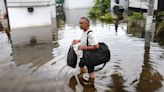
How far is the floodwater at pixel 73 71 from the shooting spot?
5.99 meters

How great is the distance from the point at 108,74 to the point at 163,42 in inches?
189

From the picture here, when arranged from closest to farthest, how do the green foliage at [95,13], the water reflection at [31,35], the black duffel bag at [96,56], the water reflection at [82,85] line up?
the black duffel bag at [96,56], the water reflection at [82,85], the water reflection at [31,35], the green foliage at [95,13]

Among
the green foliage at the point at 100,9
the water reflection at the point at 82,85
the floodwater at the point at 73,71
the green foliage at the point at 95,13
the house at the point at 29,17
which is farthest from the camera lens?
the green foliage at the point at 100,9

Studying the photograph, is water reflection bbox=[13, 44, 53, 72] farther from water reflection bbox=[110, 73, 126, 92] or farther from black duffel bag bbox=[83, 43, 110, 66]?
water reflection bbox=[110, 73, 126, 92]

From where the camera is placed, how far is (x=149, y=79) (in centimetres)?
647

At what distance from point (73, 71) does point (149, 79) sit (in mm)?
2020

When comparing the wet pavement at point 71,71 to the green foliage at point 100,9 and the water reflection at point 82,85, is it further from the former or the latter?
the green foliage at point 100,9

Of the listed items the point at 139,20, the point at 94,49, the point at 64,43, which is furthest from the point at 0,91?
the point at 139,20

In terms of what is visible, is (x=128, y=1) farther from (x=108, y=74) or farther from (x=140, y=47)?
(x=108, y=74)

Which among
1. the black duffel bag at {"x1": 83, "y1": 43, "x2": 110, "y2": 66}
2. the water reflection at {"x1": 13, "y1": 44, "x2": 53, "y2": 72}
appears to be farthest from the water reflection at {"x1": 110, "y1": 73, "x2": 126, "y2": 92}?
the water reflection at {"x1": 13, "y1": 44, "x2": 53, "y2": 72}

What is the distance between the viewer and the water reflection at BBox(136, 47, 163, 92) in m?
5.88

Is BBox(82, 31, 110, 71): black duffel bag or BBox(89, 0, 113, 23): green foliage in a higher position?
BBox(89, 0, 113, 23): green foliage

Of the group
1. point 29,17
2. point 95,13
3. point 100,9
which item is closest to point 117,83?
point 29,17

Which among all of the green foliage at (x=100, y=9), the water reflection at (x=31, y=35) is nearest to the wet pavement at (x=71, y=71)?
the water reflection at (x=31, y=35)
